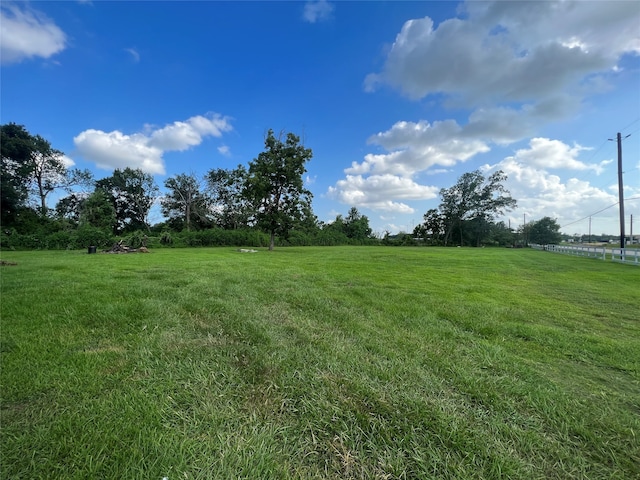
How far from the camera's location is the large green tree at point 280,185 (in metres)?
17.7

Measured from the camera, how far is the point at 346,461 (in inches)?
51.5

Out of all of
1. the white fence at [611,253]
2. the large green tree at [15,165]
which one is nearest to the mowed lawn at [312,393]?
the white fence at [611,253]

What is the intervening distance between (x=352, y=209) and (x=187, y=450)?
51.0 metres

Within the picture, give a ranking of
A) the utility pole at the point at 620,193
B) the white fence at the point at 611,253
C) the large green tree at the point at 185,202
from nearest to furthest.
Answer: the white fence at the point at 611,253, the utility pole at the point at 620,193, the large green tree at the point at 185,202

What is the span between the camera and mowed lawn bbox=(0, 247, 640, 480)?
129cm

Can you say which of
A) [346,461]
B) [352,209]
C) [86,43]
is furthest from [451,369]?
[352,209]

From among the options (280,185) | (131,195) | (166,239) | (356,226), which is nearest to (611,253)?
(280,185)

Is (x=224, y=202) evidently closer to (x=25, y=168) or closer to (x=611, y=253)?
(x=25, y=168)

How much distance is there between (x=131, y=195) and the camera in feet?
113

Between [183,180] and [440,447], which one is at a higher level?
[183,180]

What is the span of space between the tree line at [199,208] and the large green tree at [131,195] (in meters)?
0.10

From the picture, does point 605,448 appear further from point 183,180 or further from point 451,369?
point 183,180

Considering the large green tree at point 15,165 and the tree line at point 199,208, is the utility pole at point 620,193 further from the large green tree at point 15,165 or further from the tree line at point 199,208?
the large green tree at point 15,165

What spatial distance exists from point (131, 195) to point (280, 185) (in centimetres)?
2588
